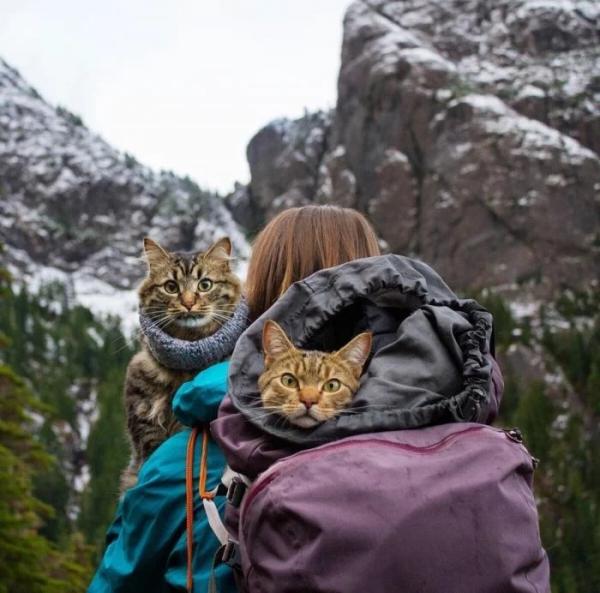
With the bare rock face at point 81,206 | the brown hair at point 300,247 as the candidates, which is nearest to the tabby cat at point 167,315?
the brown hair at point 300,247

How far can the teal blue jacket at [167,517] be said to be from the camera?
2.78m

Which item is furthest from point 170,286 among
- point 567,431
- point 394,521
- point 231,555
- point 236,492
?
point 567,431

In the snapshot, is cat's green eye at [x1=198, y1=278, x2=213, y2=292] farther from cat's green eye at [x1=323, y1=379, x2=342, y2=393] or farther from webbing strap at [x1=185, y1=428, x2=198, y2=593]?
cat's green eye at [x1=323, y1=379, x2=342, y2=393]

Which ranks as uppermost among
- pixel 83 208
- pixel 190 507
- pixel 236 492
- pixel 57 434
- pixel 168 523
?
pixel 236 492

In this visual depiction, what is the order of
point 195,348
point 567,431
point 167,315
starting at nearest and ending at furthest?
point 195,348 → point 167,315 → point 567,431

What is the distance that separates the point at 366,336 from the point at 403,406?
370 millimetres

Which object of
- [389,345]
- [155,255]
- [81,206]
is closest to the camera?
[389,345]

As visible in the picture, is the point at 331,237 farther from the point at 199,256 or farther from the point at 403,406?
the point at 403,406

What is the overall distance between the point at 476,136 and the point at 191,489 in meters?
80.8

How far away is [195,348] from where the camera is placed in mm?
3309

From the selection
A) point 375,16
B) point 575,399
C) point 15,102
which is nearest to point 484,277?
point 575,399

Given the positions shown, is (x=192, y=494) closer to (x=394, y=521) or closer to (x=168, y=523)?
(x=168, y=523)

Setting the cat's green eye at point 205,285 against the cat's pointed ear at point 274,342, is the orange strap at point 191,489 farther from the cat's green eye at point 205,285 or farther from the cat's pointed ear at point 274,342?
the cat's green eye at point 205,285

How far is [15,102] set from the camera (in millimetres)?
139500
